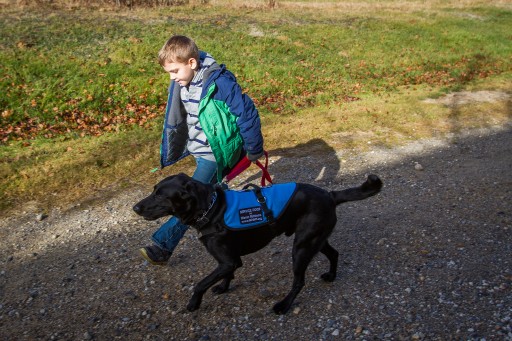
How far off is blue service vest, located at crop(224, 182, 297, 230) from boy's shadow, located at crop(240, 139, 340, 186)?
359 cm

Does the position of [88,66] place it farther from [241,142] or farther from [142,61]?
[241,142]

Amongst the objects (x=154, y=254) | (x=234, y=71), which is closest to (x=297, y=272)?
(x=154, y=254)

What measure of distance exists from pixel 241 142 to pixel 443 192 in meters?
3.72

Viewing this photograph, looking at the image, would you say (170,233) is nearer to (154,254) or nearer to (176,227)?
(176,227)

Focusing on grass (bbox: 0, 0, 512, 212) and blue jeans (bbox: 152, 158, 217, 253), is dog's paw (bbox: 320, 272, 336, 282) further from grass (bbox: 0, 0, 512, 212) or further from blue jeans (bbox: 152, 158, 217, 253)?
grass (bbox: 0, 0, 512, 212)

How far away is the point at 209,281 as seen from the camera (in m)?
4.41

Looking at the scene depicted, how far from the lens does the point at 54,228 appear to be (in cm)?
658

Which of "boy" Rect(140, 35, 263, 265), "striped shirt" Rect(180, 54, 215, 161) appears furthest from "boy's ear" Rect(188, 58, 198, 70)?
"striped shirt" Rect(180, 54, 215, 161)

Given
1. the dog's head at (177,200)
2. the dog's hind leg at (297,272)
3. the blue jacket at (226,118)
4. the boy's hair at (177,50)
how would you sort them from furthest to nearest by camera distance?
1. the blue jacket at (226,118)
2. the boy's hair at (177,50)
3. the dog's hind leg at (297,272)
4. the dog's head at (177,200)

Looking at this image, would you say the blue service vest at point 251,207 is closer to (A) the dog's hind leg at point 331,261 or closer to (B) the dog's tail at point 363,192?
(B) the dog's tail at point 363,192

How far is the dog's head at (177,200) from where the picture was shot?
4.16 m

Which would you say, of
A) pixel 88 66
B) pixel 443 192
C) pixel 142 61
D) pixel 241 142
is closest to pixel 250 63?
pixel 142 61

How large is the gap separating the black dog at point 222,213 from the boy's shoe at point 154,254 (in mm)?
788

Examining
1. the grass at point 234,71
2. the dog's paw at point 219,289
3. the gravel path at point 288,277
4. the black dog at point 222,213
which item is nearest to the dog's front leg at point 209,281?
the black dog at point 222,213
